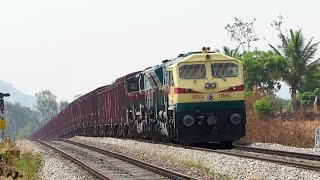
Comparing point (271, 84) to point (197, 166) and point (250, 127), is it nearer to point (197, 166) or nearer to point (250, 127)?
point (250, 127)

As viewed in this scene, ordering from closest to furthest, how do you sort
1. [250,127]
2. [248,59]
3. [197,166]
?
[197,166] → [250,127] → [248,59]

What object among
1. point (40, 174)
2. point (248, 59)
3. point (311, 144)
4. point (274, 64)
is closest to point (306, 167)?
point (40, 174)

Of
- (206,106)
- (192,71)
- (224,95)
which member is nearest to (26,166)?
(206,106)

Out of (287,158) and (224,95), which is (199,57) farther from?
(287,158)

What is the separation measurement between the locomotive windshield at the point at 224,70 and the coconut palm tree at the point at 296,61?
25013 mm

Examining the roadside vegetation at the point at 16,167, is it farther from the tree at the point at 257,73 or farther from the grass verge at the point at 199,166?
the tree at the point at 257,73

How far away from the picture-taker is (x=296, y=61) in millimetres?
46156

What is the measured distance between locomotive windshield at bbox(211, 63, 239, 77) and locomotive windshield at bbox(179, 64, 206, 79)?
396 millimetres

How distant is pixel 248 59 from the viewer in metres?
59.9

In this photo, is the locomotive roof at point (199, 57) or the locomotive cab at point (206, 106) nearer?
the locomotive cab at point (206, 106)

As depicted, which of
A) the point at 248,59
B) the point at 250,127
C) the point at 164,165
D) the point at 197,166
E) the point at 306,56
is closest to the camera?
the point at 197,166

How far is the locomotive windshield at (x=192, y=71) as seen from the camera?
2083 cm

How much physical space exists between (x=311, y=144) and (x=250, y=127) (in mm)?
5599

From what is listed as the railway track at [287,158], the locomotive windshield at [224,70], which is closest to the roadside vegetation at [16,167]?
the railway track at [287,158]
